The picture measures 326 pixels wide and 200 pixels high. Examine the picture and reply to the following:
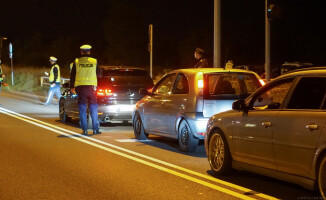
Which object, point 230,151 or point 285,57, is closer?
point 230,151

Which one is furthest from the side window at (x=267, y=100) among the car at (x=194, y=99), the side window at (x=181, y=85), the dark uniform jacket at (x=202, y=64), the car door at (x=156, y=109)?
the dark uniform jacket at (x=202, y=64)

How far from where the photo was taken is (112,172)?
28.5ft

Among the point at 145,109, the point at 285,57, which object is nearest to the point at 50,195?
the point at 145,109

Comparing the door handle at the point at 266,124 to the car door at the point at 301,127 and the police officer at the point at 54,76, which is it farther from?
the police officer at the point at 54,76

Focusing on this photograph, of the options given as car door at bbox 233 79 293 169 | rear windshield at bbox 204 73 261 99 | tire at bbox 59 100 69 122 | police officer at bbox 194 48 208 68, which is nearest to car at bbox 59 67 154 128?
police officer at bbox 194 48 208 68

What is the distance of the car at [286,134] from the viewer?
20.9 feet

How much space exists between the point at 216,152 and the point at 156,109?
11.3 ft

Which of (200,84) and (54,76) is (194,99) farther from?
(54,76)

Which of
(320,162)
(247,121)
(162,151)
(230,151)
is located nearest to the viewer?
(320,162)

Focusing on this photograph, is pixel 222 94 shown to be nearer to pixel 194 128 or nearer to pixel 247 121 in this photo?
pixel 194 128

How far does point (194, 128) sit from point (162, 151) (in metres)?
1.07

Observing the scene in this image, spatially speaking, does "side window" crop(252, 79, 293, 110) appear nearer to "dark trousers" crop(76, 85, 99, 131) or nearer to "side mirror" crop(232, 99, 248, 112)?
"side mirror" crop(232, 99, 248, 112)

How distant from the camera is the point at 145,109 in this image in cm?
1241

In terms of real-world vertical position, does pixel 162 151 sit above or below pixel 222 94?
below
